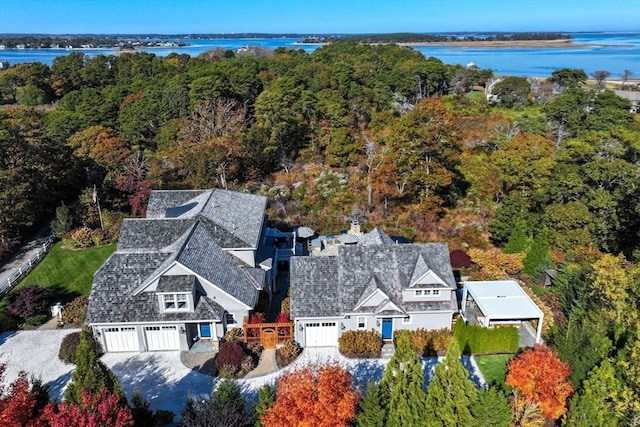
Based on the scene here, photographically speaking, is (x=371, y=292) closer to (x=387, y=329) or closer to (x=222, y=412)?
(x=387, y=329)

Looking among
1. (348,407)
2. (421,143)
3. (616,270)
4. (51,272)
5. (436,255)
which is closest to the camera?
(348,407)

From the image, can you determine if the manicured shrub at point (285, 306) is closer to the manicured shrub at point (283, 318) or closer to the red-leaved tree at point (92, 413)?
the manicured shrub at point (283, 318)

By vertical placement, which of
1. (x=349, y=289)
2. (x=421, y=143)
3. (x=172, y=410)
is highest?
(x=421, y=143)

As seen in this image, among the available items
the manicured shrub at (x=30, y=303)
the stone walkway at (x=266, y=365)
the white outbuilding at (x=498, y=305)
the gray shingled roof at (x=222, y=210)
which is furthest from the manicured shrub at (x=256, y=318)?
the manicured shrub at (x=30, y=303)

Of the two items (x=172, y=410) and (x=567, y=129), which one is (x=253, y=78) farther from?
(x=172, y=410)

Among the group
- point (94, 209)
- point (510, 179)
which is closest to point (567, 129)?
point (510, 179)

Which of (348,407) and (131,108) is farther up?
(131,108)

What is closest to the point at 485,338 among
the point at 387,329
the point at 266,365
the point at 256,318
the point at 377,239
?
the point at 387,329
